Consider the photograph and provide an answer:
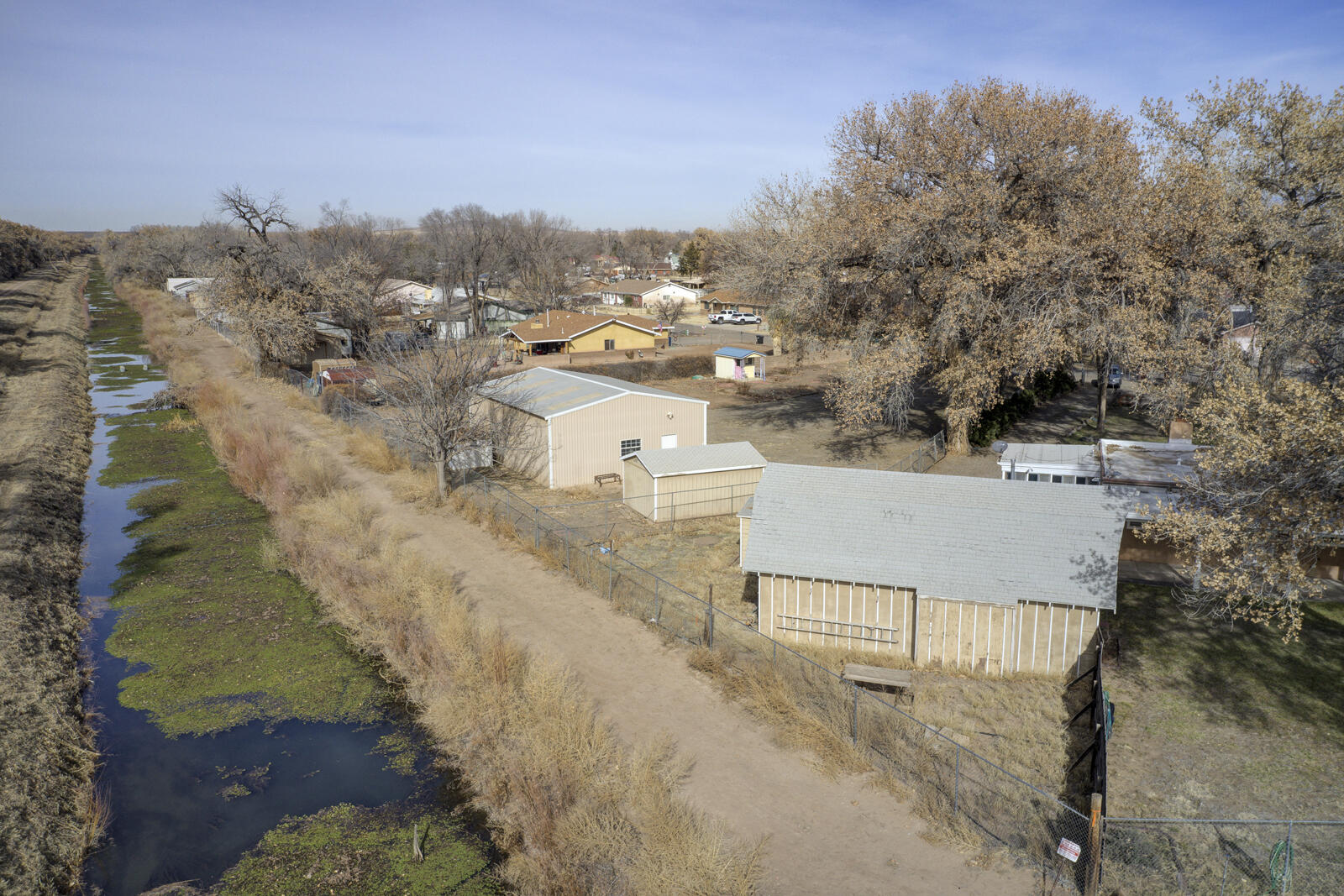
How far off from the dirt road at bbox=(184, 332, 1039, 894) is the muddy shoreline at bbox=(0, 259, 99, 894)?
7.81 metres

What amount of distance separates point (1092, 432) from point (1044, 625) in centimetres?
2347

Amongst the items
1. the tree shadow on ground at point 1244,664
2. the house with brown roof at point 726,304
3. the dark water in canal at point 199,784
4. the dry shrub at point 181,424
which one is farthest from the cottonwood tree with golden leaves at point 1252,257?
the house with brown roof at point 726,304

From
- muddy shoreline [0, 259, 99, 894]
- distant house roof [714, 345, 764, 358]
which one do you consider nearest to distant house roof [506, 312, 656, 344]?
distant house roof [714, 345, 764, 358]

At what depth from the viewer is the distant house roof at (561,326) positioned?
58875 millimetres

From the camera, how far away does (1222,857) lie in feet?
34.2

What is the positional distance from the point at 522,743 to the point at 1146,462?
18514 millimetres

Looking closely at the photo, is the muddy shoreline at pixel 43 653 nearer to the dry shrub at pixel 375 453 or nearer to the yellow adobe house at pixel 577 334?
the dry shrub at pixel 375 453

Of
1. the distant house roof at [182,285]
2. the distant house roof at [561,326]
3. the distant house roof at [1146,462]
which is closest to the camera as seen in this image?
the distant house roof at [1146,462]

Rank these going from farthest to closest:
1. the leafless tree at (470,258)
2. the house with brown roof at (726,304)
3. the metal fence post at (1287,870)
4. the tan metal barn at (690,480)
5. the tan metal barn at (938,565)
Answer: the house with brown roof at (726,304) → the leafless tree at (470,258) → the tan metal barn at (690,480) → the tan metal barn at (938,565) → the metal fence post at (1287,870)

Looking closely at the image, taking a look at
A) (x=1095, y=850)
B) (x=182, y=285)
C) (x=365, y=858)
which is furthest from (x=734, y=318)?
(x=1095, y=850)

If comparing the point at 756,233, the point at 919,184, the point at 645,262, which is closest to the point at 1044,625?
the point at 919,184

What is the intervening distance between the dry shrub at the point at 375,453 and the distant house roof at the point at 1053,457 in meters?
20.7

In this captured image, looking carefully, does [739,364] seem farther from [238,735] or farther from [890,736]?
[238,735]

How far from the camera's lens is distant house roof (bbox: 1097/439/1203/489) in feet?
70.2
